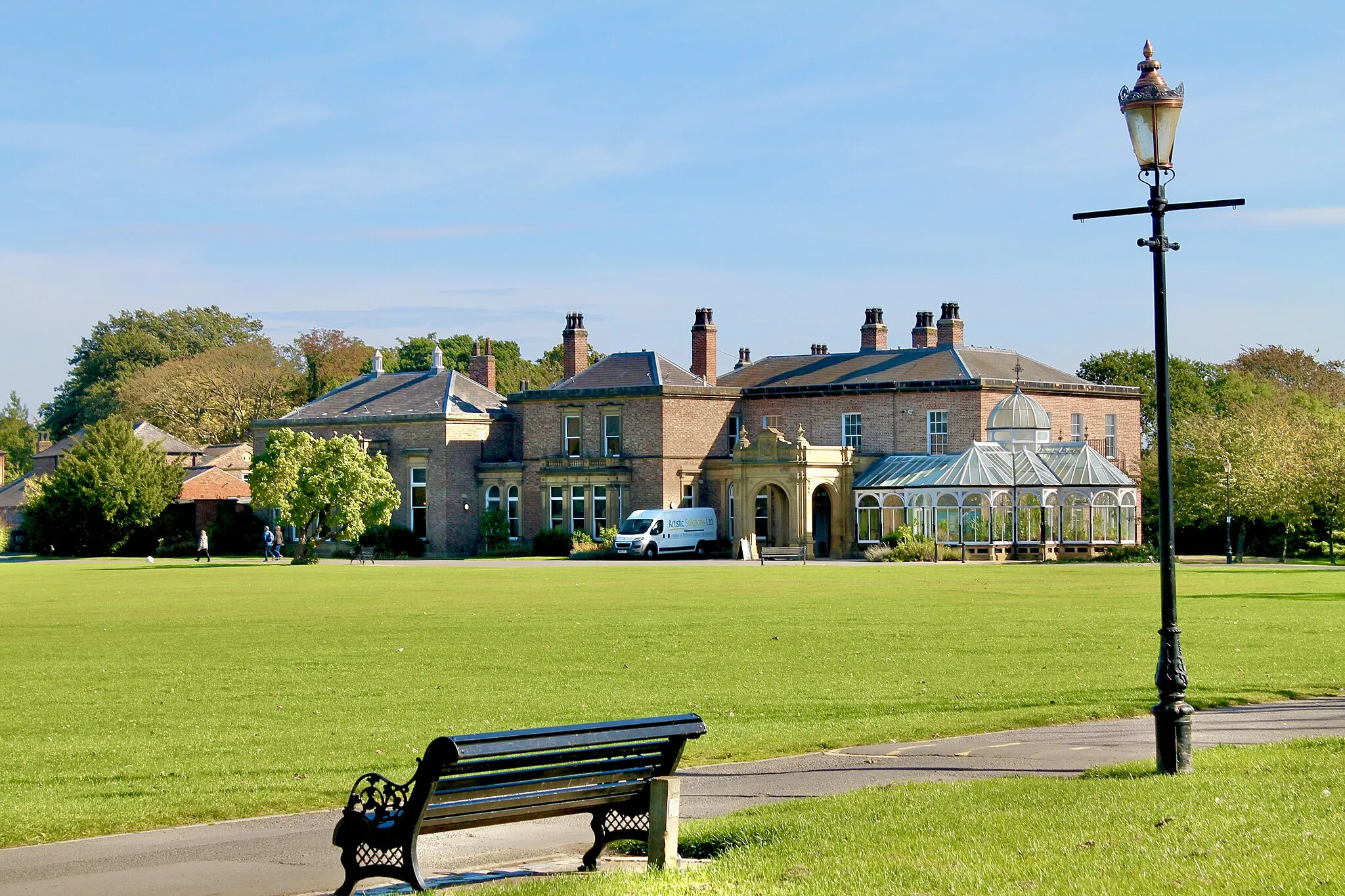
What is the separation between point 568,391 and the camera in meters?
65.2

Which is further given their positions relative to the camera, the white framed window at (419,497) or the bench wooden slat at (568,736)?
the white framed window at (419,497)

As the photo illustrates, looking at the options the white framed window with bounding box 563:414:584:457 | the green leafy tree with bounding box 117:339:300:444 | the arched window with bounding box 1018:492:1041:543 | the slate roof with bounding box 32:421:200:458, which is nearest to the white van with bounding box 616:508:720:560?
the white framed window with bounding box 563:414:584:457

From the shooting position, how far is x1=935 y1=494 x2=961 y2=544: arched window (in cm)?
5744

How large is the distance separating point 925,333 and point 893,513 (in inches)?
442


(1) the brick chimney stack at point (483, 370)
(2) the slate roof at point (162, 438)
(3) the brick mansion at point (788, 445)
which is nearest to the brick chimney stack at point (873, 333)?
(3) the brick mansion at point (788, 445)

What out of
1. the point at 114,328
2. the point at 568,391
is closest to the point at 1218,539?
the point at 568,391

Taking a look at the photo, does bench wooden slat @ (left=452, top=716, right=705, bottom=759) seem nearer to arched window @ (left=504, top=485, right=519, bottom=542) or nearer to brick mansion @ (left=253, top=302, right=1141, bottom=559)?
brick mansion @ (left=253, top=302, right=1141, bottom=559)

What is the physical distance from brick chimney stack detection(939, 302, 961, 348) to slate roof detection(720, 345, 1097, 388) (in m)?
1.29

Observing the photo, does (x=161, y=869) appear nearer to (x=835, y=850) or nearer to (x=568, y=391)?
(x=835, y=850)

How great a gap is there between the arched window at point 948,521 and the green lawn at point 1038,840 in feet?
156

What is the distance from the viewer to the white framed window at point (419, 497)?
67.3 meters

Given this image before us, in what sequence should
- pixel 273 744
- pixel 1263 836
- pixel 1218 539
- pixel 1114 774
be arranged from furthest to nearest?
pixel 1218 539, pixel 273 744, pixel 1114 774, pixel 1263 836

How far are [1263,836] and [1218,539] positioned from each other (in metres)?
59.1

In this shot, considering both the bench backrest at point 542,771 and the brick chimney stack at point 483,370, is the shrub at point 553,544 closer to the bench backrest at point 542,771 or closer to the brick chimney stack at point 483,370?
the brick chimney stack at point 483,370
